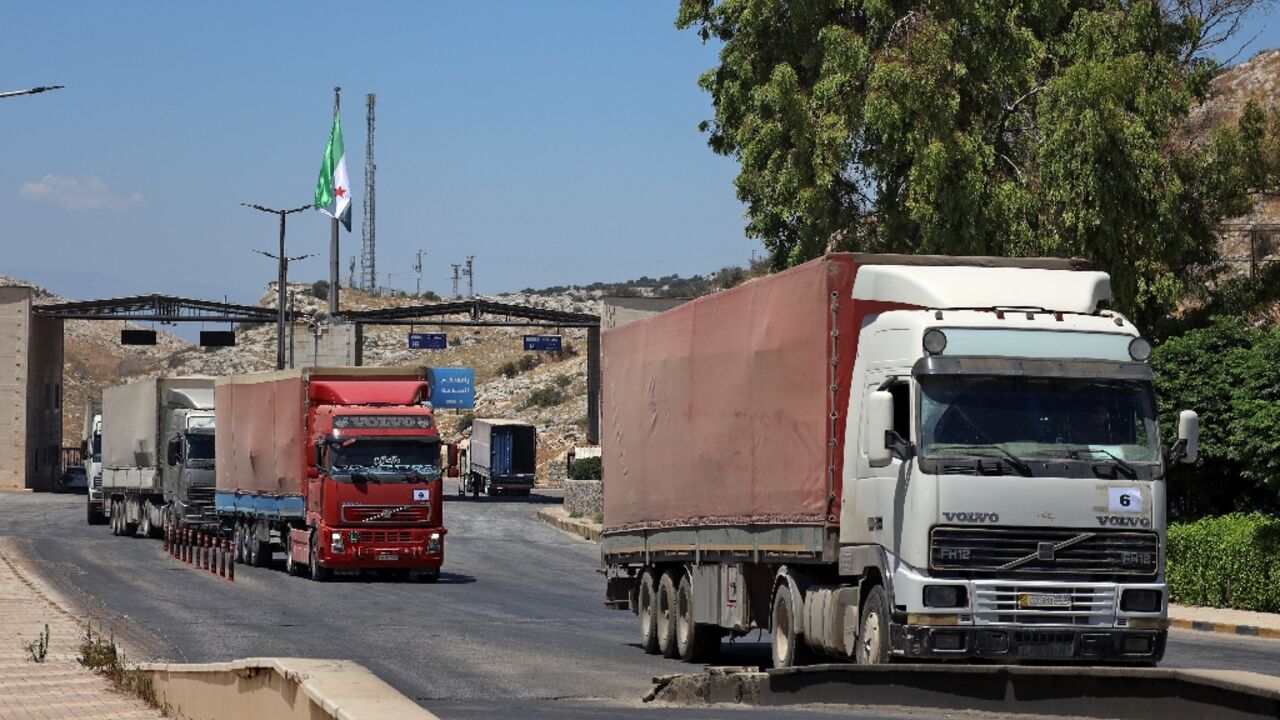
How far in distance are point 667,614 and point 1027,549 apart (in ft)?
25.7

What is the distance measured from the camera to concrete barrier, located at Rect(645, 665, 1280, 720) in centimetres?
1364

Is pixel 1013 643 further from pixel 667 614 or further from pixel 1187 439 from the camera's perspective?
pixel 667 614

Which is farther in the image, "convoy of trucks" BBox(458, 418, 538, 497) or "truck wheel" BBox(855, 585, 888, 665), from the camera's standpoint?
"convoy of trucks" BBox(458, 418, 538, 497)

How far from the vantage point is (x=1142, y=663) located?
17.5 meters

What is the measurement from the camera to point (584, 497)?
228 ft

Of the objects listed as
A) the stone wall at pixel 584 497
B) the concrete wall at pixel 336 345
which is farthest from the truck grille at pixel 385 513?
the concrete wall at pixel 336 345

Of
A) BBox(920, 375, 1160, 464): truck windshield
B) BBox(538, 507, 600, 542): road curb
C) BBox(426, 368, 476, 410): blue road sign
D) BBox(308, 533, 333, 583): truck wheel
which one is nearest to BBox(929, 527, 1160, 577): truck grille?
BBox(920, 375, 1160, 464): truck windshield

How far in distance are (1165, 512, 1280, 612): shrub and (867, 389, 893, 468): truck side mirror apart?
16155 millimetres

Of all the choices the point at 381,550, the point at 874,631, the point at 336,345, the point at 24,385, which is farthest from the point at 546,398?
the point at 874,631

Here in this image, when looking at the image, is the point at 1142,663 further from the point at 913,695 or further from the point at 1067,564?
the point at 913,695

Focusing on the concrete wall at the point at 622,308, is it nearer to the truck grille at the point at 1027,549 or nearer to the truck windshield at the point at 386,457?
the truck windshield at the point at 386,457

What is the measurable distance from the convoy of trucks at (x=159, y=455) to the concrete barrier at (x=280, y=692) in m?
35.4

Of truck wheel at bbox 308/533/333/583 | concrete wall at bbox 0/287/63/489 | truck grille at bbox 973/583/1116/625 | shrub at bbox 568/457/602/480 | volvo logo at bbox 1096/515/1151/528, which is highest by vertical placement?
concrete wall at bbox 0/287/63/489

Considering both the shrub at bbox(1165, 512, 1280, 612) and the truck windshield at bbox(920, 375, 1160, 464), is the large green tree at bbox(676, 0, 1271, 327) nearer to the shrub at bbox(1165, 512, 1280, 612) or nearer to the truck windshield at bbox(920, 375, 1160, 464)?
the shrub at bbox(1165, 512, 1280, 612)
